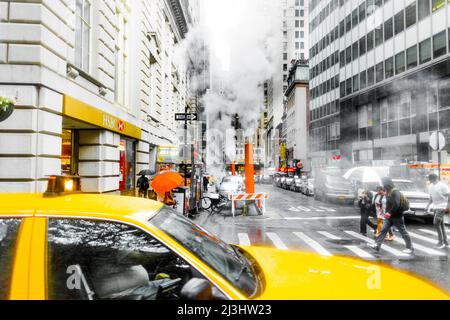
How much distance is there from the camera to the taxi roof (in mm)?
2131

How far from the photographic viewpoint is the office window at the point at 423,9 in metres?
24.9

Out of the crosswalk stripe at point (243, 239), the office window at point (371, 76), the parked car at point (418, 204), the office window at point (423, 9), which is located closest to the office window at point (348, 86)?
the office window at point (371, 76)

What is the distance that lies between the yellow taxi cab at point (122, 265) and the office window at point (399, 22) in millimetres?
31091

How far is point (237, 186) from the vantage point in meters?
25.0

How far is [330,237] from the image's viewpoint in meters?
10.1

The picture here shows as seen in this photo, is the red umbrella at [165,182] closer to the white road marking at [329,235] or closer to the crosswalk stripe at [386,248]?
the white road marking at [329,235]

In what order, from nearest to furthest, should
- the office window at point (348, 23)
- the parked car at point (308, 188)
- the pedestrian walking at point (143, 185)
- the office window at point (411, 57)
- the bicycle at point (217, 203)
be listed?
1. the pedestrian walking at point (143, 185)
2. the bicycle at point (217, 203)
3. the office window at point (411, 57)
4. the parked car at point (308, 188)
5. the office window at point (348, 23)

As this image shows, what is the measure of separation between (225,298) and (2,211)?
144 centimetres

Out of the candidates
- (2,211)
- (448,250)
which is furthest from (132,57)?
(2,211)

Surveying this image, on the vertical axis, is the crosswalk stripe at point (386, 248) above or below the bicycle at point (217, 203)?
below

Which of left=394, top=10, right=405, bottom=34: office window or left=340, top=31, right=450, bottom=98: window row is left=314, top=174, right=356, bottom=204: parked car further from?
left=394, top=10, right=405, bottom=34: office window

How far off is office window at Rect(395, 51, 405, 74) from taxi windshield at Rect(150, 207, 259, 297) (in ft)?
98.6

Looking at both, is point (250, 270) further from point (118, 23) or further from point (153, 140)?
point (153, 140)

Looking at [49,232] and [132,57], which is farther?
[132,57]
